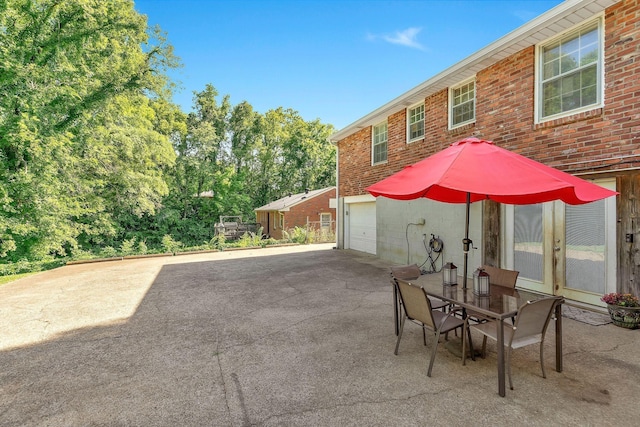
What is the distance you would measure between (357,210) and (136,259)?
8.98m

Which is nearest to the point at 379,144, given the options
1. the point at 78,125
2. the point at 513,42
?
the point at 513,42

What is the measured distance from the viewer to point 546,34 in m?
5.38

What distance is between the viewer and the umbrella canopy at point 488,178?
256 centimetres

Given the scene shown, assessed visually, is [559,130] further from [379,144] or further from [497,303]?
[379,144]

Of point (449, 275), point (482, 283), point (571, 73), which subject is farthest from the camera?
point (571, 73)

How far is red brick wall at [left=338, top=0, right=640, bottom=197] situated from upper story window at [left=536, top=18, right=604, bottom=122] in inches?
5.5

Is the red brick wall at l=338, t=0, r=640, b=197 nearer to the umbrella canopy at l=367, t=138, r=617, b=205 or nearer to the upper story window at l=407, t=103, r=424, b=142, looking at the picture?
the upper story window at l=407, t=103, r=424, b=142

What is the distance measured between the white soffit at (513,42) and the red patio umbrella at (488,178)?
11.9 ft

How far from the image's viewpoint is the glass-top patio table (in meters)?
2.69

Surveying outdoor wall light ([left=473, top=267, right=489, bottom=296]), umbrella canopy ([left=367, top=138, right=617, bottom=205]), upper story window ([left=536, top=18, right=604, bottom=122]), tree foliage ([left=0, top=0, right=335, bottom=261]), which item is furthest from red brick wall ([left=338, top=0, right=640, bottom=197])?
tree foliage ([left=0, top=0, right=335, bottom=261])

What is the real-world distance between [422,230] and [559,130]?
417cm

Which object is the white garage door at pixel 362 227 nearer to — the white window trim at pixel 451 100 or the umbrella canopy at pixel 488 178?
the white window trim at pixel 451 100

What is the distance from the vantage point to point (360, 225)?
12391 millimetres

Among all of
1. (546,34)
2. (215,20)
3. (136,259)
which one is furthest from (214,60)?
(546,34)
